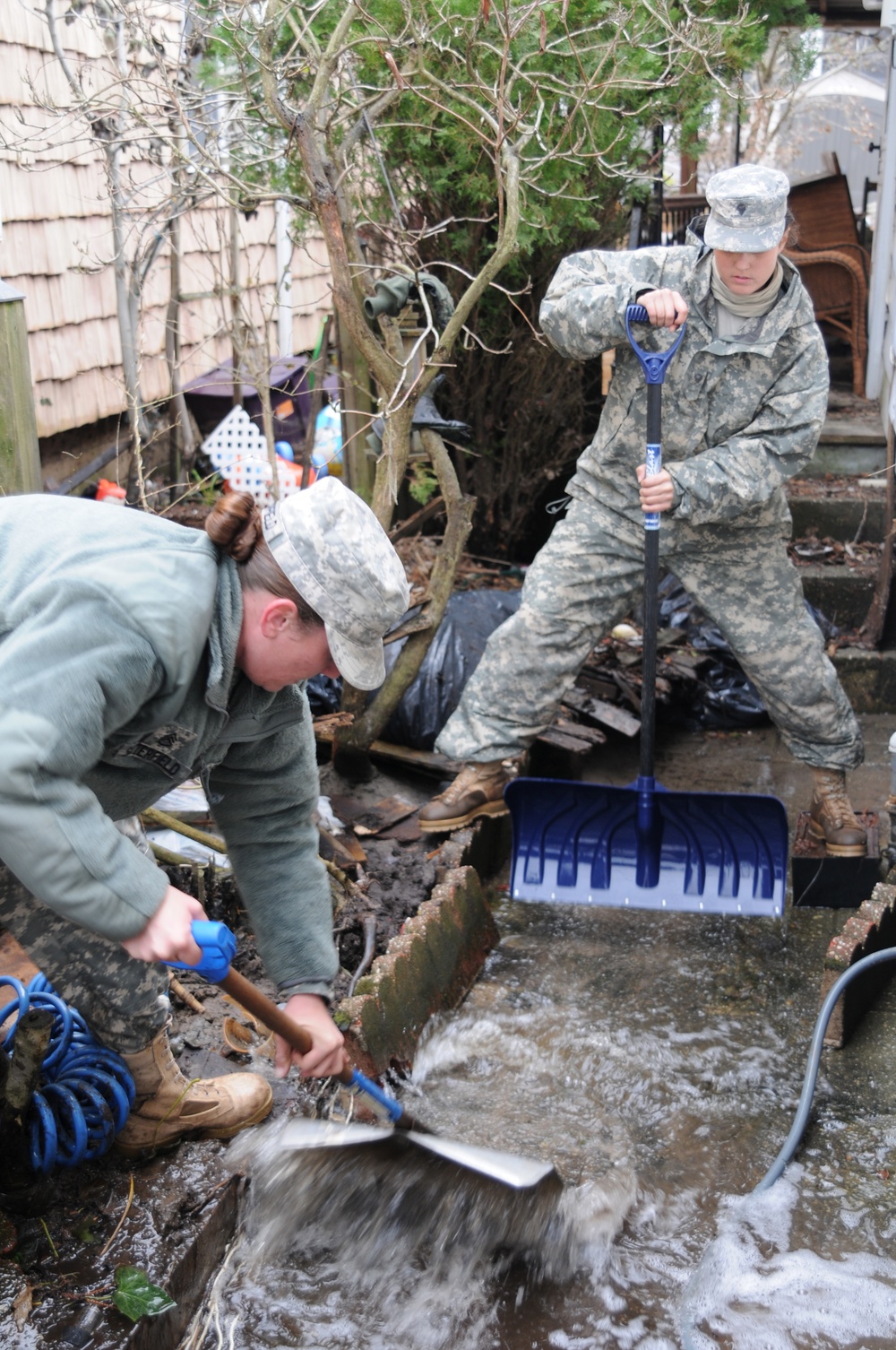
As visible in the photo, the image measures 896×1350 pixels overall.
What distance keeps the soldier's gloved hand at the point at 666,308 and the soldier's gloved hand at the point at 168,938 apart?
261 centimetres

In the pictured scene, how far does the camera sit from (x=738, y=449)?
13.5 feet

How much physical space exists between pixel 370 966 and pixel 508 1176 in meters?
1.10

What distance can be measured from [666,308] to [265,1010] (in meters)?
2.62

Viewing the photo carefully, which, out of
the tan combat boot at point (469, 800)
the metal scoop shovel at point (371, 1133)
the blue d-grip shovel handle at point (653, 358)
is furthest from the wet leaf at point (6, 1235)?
the blue d-grip shovel handle at point (653, 358)

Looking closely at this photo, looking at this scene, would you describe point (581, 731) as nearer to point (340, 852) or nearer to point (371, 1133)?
point (340, 852)

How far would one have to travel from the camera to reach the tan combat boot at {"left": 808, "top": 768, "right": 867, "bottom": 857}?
14.8ft

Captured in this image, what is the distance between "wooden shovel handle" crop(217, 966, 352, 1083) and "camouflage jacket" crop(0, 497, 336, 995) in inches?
9.7

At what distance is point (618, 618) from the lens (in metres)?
4.64

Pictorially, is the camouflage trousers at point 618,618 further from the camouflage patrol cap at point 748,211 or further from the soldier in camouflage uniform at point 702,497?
the camouflage patrol cap at point 748,211

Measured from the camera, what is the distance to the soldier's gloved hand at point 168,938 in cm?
212

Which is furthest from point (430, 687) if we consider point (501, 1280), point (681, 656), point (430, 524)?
point (501, 1280)

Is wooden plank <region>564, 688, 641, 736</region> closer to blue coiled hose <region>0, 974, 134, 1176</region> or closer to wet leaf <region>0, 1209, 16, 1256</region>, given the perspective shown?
blue coiled hose <region>0, 974, 134, 1176</region>

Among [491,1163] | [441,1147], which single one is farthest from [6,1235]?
[491,1163]

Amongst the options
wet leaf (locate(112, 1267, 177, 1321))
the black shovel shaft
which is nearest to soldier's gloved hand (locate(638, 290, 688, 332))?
the black shovel shaft
